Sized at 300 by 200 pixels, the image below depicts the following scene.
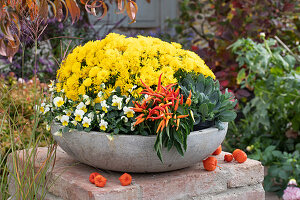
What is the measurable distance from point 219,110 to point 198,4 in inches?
141

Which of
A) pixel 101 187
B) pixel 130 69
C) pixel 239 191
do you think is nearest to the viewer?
pixel 101 187

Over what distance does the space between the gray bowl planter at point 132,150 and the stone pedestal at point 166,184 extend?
2.1 inches

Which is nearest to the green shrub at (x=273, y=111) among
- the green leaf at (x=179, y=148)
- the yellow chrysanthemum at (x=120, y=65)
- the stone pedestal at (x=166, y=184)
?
the stone pedestal at (x=166, y=184)

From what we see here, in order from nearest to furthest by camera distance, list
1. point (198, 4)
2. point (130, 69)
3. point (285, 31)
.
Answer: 1. point (130, 69)
2. point (285, 31)
3. point (198, 4)

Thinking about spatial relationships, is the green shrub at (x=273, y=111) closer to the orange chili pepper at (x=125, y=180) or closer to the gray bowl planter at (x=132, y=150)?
the gray bowl planter at (x=132, y=150)

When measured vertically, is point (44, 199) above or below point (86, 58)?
below

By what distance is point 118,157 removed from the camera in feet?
5.17

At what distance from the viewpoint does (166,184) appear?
63.9 inches

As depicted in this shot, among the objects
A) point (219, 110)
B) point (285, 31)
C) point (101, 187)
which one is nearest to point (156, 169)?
point (101, 187)

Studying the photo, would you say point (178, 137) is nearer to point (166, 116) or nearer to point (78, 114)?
point (166, 116)

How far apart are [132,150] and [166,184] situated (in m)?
0.21

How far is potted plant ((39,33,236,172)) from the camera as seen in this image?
1547 millimetres

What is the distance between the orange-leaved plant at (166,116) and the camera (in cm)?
149

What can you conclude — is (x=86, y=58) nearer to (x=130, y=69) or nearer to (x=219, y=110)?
(x=130, y=69)
